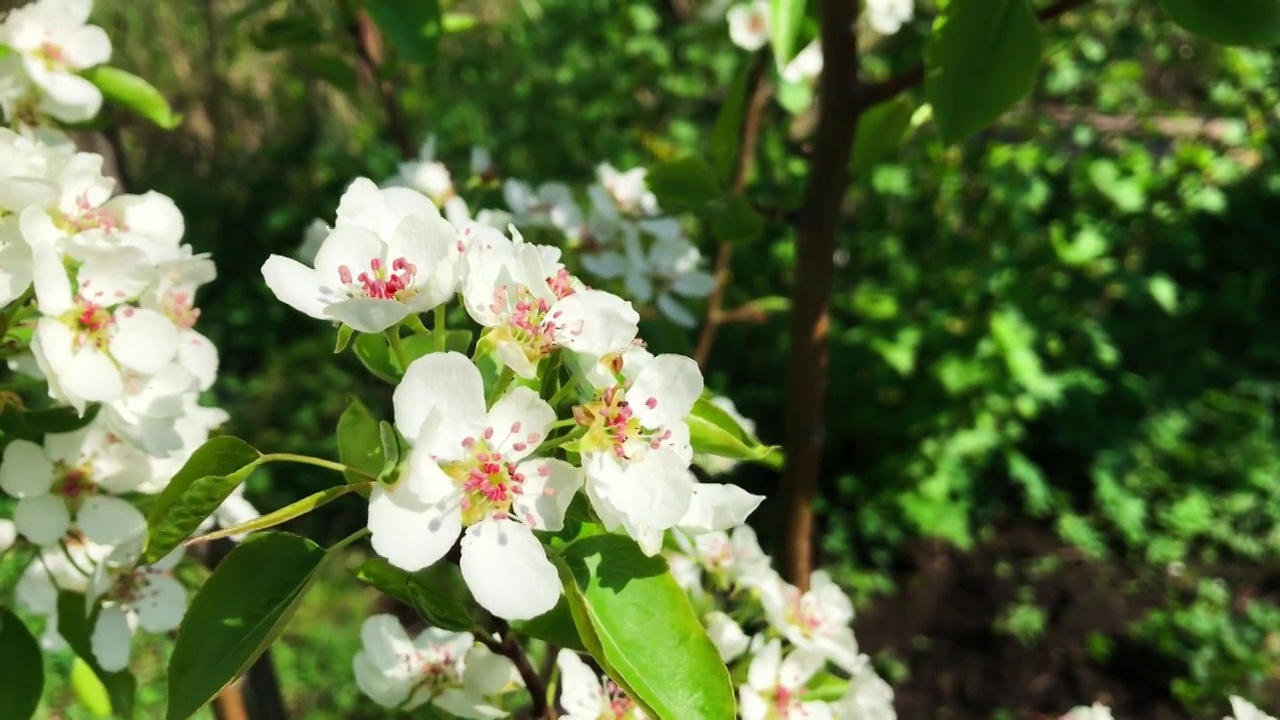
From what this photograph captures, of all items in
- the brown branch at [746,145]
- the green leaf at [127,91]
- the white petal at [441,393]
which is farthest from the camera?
the brown branch at [746,145]

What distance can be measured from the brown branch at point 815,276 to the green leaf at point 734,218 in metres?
0.06

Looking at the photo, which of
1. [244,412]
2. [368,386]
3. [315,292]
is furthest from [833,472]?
[315,292]

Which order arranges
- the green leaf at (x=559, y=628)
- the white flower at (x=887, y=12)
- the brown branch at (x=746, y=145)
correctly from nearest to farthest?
the green leaf at (x=559, y=628) < the white flower at (x=887, y=12) < the brown branch at (x=746, y=145)

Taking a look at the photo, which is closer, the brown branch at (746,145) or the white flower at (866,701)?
the white flower at (866,701)

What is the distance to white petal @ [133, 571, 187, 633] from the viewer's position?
86 cm

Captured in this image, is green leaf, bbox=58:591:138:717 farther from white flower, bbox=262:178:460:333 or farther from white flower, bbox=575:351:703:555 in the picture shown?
white flower, bbox=575:351:703:555

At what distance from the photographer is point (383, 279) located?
0.62 metres

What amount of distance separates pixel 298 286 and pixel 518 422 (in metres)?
0.18

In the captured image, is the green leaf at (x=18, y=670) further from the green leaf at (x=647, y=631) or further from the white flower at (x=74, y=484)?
the green leaf at (x=647, y=631)

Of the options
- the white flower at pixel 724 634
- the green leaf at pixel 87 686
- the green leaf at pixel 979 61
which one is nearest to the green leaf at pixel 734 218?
the green leaf at pixel 979 61

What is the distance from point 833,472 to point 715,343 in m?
0.51

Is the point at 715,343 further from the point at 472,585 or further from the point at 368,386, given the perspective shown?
the point at 472,585

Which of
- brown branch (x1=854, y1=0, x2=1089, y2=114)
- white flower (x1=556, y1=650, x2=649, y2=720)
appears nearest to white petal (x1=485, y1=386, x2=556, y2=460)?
white flower (x1=556, y1=650, x2=649, y2=720)

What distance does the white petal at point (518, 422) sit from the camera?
1.84 ft
